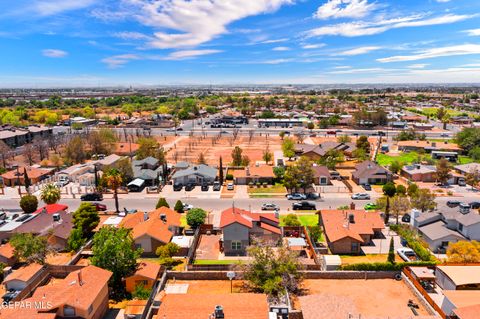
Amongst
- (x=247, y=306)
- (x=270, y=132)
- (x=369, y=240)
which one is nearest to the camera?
(x=247, y=306)

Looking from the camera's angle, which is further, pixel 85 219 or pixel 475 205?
pixel 475 205

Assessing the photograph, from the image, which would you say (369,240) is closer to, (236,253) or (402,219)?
(402,219)

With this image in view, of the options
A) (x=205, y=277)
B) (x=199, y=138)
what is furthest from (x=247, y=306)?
(x=199, y=138)

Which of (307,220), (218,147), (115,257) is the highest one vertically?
(115,257)

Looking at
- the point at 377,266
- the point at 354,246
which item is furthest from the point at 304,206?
the point at 377,266

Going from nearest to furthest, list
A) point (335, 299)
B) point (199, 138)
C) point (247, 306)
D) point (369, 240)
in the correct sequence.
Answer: point (247, 306) → point (335, 299) → point (369, 240) → point (199, 138)

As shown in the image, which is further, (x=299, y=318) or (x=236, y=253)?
(x=236, y=253)

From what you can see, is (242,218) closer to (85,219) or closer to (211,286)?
(211,286)

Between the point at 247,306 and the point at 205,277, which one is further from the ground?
the point at 247,306

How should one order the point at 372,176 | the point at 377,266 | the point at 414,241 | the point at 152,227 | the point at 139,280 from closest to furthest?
1. the point at 139,280
2. the point at 377,266
3. the point at 414,241
4. the point at 152,227
5. the point at 372,176
